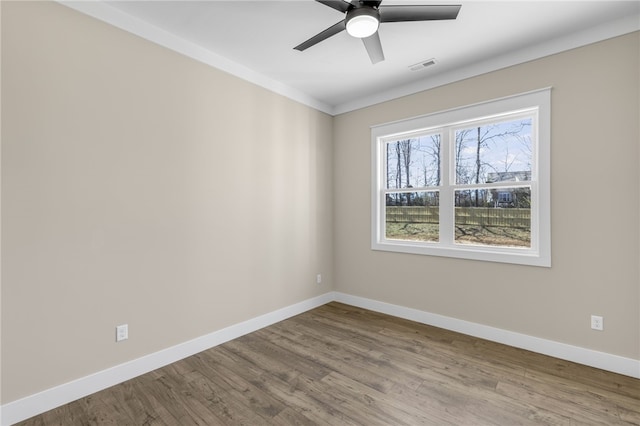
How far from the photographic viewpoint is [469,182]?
128 inches

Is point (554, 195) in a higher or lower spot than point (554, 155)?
lower

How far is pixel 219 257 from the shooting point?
2.92 meters

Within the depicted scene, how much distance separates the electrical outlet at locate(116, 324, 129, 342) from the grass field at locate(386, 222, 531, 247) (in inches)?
118

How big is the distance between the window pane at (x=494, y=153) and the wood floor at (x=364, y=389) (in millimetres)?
1709

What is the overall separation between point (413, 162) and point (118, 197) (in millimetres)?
3173

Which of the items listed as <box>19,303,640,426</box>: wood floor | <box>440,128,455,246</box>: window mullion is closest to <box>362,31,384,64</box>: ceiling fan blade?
<box>440,128,455,246</box>: window mullion

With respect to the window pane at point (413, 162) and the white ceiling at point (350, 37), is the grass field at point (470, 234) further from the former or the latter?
the white ceiling at point (350, 37)

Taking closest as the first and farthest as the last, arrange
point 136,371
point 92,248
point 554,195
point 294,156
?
1. point 92,248
2. point 136,371
3. point 554,195
4. point 294,156

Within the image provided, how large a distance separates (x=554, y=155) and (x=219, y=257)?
3.28 m

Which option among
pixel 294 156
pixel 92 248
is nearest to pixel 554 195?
pixel 294 156

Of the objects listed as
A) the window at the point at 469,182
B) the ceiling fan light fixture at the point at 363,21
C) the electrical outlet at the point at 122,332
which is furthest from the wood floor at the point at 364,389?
the ceiling fan light fixture at the point at 363,21

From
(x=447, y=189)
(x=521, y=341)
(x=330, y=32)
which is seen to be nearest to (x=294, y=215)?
(x=447, y=189)

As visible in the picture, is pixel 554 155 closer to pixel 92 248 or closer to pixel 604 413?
pixel 604 413

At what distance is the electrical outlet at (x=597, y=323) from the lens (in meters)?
2.42
